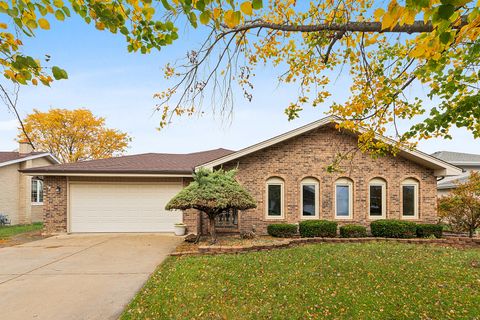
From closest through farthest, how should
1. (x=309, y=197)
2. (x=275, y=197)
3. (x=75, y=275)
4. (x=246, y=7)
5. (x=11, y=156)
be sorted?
(x=246, y=7) < (x=75, y=275) < (x=275, y=197) < (x=309, y=197) < (x=11, y=156)

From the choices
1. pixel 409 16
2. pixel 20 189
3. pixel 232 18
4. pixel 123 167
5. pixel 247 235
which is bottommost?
pixel 247 235

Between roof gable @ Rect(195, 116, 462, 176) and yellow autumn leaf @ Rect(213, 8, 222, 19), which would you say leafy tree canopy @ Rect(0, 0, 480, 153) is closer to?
yellow autumn leaf @ Rect(213, 8, 222, 19)

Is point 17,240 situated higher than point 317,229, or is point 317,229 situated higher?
point 317,229

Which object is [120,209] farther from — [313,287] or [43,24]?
[43,24]

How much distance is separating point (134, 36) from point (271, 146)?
28.9 ft

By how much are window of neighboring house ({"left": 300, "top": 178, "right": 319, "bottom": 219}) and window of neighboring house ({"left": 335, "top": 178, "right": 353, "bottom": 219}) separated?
0.90 meters

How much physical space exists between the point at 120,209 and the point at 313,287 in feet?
31.8

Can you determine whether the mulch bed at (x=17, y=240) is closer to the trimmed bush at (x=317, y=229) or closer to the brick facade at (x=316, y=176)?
the brick facade at (x=316, y=176)

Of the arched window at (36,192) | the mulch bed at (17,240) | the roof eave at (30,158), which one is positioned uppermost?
Answer: the roof eave at (30,158)

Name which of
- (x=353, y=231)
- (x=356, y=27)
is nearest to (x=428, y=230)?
(x=353, y=231)

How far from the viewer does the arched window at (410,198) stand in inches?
462

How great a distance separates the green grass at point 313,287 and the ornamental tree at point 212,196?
5.61 feet

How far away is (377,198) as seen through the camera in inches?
463

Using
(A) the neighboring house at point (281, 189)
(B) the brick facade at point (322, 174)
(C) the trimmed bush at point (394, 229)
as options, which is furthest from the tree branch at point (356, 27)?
(C) the trimmed bush at point (394, 229)
